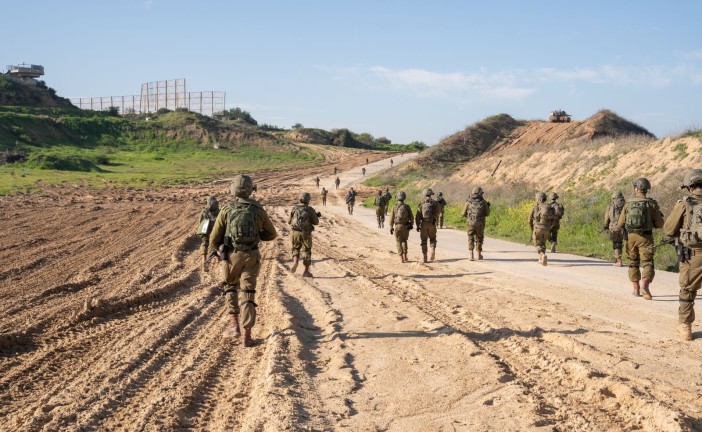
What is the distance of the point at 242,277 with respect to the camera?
9.13 metres

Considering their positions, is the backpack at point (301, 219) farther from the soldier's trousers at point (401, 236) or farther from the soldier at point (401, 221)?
the soldier's trousers at point (401, 236)

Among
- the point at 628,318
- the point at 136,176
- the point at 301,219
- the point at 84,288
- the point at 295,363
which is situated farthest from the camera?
the point at 136,176

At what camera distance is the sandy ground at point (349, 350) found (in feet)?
20.5

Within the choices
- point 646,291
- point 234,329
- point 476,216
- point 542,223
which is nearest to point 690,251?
point 646,291

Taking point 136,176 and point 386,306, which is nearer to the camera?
point 386,306

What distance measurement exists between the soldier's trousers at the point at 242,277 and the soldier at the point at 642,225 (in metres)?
6.49

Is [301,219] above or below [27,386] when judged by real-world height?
above

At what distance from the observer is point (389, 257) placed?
18.5 meters

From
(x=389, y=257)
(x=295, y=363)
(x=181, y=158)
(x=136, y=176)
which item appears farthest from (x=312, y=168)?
(x=295, y=363)

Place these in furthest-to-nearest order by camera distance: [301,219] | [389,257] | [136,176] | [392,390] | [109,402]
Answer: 1. [136,176]
2. [389,257]
3. [301,219]
4. [392,390]
5. [109,402]

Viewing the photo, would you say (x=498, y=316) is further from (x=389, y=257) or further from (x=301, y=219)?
(x=389, y=257)

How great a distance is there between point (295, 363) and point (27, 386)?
281 centimetres

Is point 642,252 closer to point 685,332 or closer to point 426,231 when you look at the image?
point 685,332

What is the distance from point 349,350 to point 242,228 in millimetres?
2122
